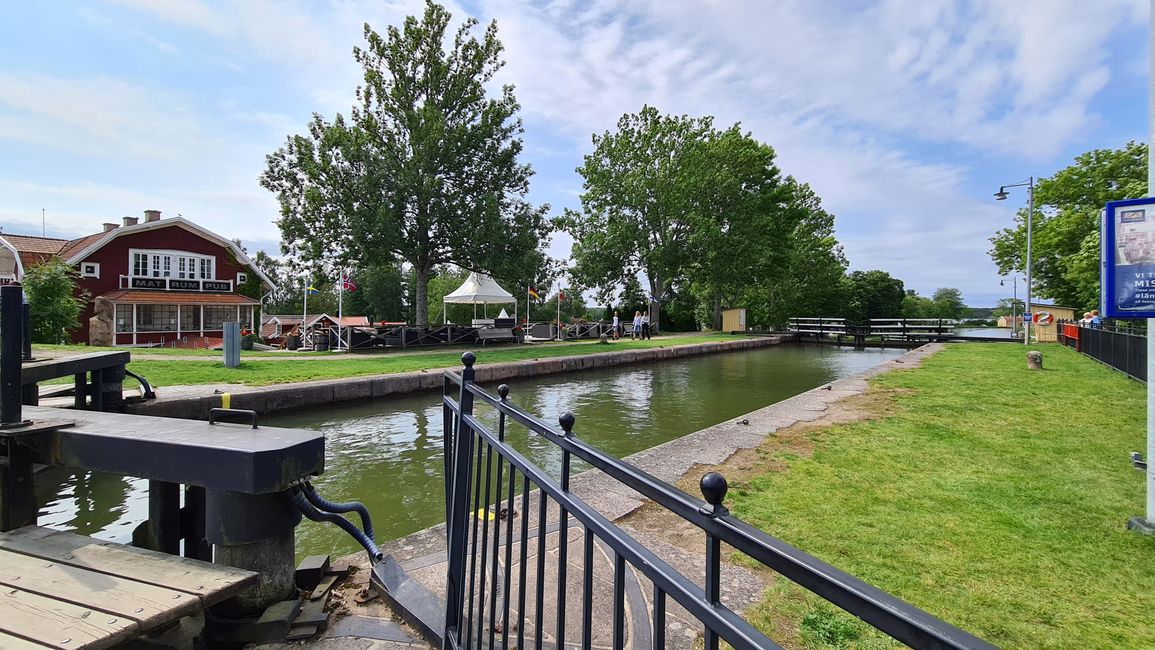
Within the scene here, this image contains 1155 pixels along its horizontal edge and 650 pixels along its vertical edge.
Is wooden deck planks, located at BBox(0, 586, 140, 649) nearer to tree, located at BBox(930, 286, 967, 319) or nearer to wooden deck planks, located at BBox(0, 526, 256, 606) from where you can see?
wooden deck planks, located at BBox(0, 526, 256, 606)

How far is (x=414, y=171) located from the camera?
1923cm

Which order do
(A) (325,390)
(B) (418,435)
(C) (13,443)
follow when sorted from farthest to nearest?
1. (A) (325,390)
2. (B) (418,435)
3. (C) (13,443)

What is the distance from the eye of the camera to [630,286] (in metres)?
→ 30.1

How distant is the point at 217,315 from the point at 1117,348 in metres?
31.3

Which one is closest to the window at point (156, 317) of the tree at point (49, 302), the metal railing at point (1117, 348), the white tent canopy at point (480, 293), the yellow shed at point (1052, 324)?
the tree at point (49, 302)

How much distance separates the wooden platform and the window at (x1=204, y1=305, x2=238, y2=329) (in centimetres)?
2635

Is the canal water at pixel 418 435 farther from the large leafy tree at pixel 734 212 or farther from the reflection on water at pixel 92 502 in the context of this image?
the large leafy tree at pixel 734 212

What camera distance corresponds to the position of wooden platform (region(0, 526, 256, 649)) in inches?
70.0

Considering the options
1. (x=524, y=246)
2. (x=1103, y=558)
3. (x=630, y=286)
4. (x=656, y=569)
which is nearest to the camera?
(x=656, y=569)

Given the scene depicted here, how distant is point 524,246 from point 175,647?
19605 mm

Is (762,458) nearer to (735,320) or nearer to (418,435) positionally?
(418,435)

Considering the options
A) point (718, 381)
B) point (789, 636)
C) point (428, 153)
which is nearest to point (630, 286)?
point (428, 153)

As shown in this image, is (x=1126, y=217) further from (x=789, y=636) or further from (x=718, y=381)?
(x=718, y=381)

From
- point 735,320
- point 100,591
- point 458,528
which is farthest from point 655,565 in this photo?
point 735,320
